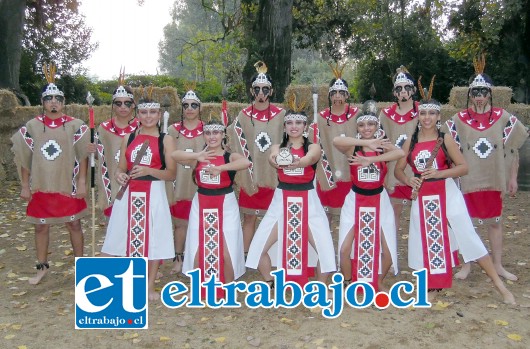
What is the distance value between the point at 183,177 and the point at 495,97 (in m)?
8.30

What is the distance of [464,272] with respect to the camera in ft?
21.6

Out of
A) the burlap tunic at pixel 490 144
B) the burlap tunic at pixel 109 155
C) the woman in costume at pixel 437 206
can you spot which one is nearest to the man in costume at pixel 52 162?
the burlap tunic at pixel 109 155

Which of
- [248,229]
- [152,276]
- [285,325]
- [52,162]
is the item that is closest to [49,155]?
[52,162]

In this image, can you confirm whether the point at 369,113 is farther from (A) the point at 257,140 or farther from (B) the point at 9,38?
(B) the point at 9,38

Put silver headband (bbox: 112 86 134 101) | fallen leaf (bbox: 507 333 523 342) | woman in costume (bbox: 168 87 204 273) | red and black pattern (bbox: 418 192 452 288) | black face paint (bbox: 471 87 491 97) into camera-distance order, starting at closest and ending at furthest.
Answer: fallen leaf (bbox: 507 333 523 342)
red and black pattern (bbox: 418 192 452 288)
black face paint (bbox: 471 87 491 97)
silver headband (bbox: 112 86 134 101)
woman in costume (bbox: 168 87 204 273)

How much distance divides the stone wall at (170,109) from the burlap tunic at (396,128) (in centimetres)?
482

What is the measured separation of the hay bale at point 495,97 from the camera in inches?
468

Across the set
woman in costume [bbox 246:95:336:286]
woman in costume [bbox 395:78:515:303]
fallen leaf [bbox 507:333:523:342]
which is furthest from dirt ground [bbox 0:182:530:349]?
woman in costume [bbox 246:95:336:286]

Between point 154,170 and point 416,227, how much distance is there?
2910mm

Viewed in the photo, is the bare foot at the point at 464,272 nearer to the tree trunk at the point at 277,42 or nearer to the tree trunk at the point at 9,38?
the tree trunk at the point at 277,42

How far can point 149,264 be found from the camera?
5941 mm

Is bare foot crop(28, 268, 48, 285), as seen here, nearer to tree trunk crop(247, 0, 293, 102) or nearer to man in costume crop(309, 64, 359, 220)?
man in costume crop(309, 64, 359, 220)

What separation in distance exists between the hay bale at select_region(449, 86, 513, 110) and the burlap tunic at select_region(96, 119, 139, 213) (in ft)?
27.2

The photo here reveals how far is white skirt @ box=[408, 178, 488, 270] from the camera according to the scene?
557 cm
